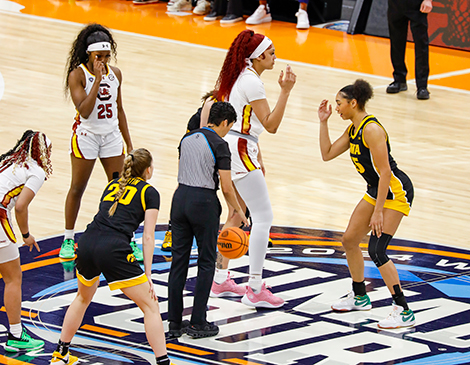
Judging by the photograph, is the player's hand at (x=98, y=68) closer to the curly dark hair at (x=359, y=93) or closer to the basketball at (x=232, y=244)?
the basketball at (x=232, y=244)

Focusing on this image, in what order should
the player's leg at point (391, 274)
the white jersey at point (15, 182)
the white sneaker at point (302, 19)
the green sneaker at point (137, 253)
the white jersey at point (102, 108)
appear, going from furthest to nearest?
1. the white sneaker at point (302, 19)
2. the green sneaker at point (137, 253)
3. the white jersey at point (102, 108)
4. the player's leg at point (391, 274)
5. the white jersey at point (15, 182)

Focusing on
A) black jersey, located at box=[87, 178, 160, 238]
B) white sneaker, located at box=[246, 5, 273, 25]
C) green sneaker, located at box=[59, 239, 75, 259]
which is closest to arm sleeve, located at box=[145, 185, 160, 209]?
black jersey, located at box=[87, 178, 160, 238]

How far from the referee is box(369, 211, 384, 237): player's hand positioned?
95 centimetres

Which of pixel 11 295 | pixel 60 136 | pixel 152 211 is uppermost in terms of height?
pixel 152 211

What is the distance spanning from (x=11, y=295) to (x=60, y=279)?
4.05 feet

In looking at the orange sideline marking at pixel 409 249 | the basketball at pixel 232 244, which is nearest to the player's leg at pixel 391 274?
the basketball at pixel 232 244

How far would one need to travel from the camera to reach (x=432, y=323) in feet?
17.4

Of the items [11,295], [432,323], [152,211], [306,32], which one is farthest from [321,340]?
[306,32]

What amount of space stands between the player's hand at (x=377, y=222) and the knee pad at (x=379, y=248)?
0.12ft

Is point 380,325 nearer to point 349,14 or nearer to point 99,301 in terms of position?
point 99,301

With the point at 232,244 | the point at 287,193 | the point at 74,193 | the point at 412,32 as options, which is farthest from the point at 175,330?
the point at 412,32

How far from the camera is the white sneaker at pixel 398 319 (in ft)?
17.0

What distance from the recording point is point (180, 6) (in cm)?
1728

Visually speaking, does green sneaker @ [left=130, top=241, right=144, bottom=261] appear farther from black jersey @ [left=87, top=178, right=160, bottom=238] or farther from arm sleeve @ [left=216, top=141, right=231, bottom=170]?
black jersey @ [left=87, top=178, right=160, bottom=238]
